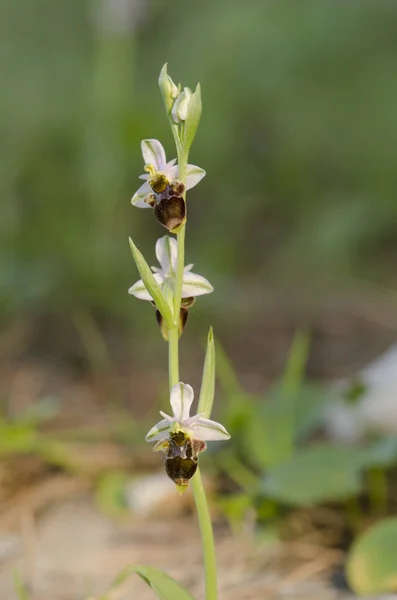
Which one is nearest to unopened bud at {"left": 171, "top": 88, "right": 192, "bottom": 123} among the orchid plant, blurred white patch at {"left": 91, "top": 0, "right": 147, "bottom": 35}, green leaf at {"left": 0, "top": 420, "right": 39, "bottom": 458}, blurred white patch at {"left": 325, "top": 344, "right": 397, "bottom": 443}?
the orchid plant

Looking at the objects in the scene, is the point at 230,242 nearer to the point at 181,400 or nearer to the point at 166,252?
the point at 166,252

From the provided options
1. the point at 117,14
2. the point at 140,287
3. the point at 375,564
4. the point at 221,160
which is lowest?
the point at 375,564

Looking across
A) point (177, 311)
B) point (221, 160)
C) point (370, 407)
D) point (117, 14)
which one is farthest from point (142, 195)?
point (221, 160)

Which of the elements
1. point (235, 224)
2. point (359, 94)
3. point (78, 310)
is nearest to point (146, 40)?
point (359, 94)

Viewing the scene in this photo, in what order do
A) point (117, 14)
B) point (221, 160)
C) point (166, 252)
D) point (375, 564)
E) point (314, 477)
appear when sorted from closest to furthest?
point (166, 252)
point (375, 564)
point (314, 477)
point (117, 14)
point (221, 160)

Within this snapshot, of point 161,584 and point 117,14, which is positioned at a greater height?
point 117,14

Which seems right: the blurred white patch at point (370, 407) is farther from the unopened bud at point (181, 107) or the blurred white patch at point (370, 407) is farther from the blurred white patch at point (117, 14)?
the blurred white patch at point (117, 14)

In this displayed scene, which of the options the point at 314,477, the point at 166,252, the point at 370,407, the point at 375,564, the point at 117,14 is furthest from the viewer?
the point at 117,14

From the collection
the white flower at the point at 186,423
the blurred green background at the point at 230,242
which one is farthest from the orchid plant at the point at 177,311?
the blurred green background at the point at 230,242

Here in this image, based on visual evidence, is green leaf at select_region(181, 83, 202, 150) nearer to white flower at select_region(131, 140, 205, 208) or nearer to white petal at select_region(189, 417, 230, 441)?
white flower at select_region(131, 140, 205, 208)
